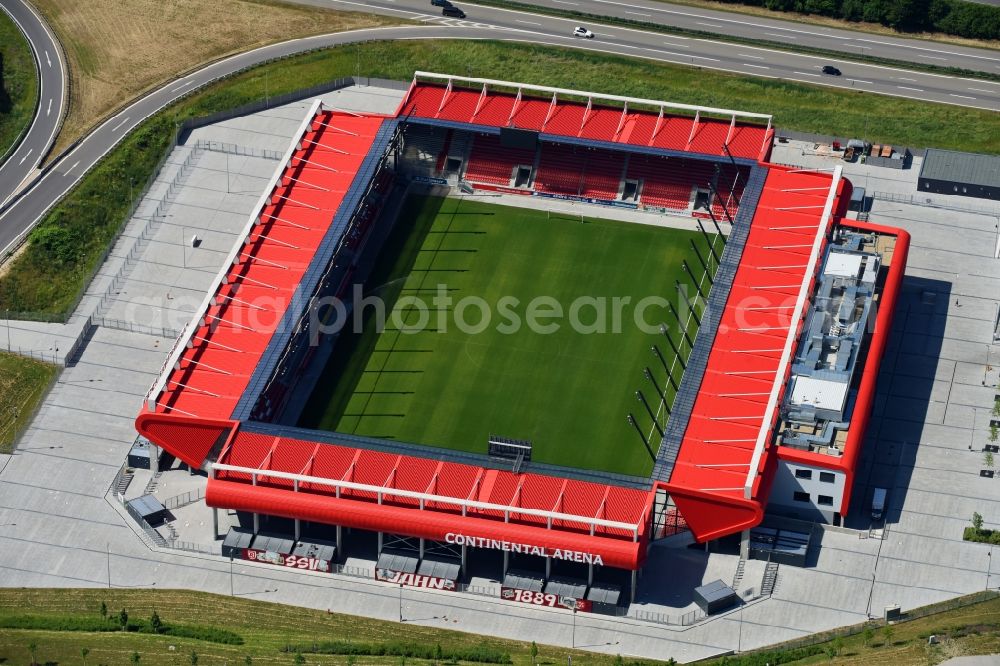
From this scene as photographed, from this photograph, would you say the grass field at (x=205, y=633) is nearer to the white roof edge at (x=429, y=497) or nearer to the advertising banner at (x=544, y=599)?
the advertising banner at (x=544, y=599)

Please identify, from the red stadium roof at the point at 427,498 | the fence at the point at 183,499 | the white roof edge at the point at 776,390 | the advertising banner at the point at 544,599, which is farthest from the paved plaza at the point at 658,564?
the white roof edge at the point at 776,390

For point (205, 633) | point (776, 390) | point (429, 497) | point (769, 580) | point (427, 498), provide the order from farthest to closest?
point (776, 390)
point (769, 580)
point (427, 498)
point (429, 497)
point (205, 633)

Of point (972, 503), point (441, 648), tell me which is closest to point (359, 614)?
point (441, 648)

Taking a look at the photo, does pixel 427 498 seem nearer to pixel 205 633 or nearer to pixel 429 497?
pixel 429 497

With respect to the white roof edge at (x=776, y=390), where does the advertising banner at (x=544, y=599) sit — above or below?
below

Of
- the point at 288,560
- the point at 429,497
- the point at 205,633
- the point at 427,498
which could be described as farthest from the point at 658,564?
the point at 205,633

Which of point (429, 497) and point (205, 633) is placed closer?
point (205, 633)
